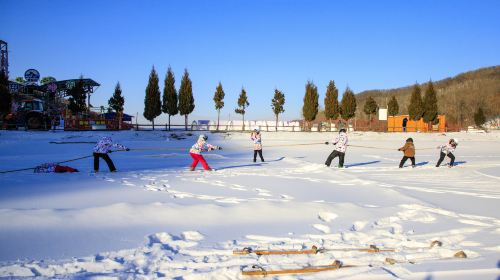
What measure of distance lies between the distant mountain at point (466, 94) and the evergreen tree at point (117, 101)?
8924cm

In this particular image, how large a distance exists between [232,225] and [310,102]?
43.8 m

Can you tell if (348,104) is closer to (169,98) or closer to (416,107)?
(416,107)

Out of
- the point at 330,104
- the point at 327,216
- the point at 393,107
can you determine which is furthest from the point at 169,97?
the point at 327,216

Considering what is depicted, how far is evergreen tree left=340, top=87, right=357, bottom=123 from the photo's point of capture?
50.6m

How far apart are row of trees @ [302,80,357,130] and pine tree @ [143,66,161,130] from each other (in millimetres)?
18279

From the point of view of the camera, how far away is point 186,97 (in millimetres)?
44094

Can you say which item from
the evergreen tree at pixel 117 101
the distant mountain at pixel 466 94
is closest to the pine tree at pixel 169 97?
the evergreen tree at pixel 117 101

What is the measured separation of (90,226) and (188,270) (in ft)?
7.05

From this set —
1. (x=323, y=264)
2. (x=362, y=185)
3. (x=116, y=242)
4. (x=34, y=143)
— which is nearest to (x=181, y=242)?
(x=116, y=242)

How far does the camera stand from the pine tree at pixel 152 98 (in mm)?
42656

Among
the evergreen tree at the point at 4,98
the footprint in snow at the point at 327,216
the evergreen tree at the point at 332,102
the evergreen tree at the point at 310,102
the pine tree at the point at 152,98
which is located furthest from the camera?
the evergreen tree at the point at 332,102

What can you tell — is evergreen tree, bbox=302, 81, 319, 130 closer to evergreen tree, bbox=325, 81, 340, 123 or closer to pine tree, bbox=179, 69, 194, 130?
evergreen tree, bbox=325, 81, 340, 123

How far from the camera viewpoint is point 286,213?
20.8 ft

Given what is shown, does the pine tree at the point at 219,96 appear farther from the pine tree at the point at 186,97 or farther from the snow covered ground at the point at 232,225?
the snow covered ground at the point at 232,225
